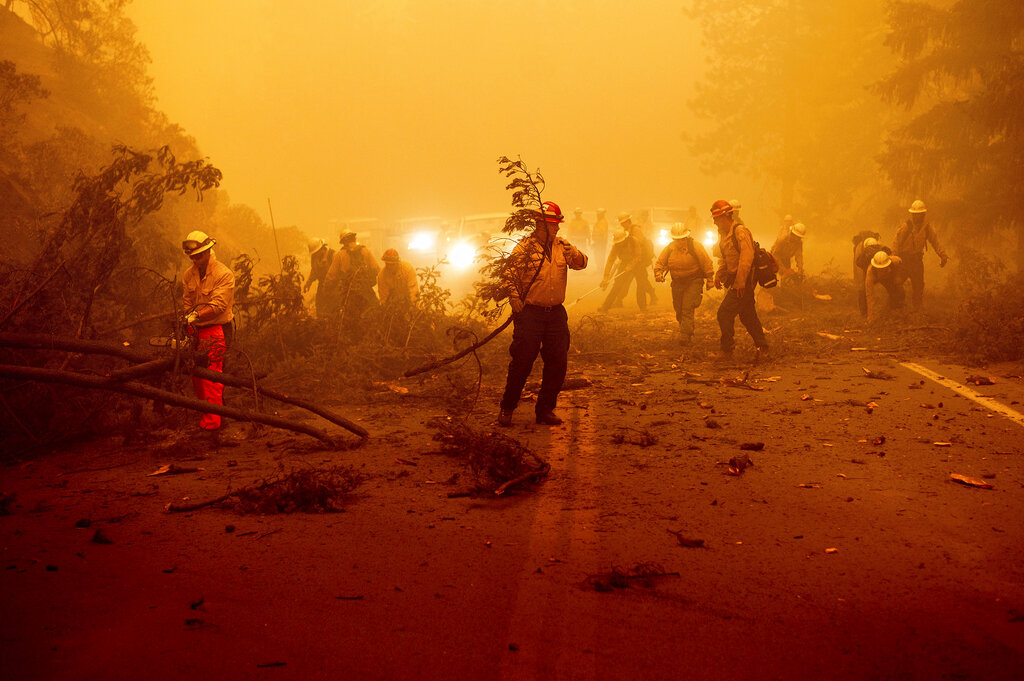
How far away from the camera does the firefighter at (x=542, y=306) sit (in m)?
7.32

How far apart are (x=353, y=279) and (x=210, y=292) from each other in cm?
389

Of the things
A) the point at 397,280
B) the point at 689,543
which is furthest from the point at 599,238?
the point at 689,543

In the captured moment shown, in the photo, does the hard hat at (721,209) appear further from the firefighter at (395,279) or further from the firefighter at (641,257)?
the firefighter at (641,257)

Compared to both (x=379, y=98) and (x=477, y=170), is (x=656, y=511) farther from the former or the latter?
(x=379, y=98)

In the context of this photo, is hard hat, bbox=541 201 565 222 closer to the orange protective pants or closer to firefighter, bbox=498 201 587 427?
firefighter, bbox=498 201 587 427

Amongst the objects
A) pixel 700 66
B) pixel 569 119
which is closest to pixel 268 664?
pixel 569 119

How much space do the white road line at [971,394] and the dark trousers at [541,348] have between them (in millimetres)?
3828

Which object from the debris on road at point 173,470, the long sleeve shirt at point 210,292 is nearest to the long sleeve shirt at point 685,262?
the long sleeve shirt at point 210,292

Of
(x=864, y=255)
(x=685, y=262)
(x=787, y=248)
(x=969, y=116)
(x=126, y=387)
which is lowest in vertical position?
(x=126, y=387)

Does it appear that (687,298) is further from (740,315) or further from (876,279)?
(876,279)

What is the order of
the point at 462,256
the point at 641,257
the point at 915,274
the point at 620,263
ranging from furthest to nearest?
the point at 462,256
the point at 620,263
the point at 641,257
the point at 915,274

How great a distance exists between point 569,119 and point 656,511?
74.7 m

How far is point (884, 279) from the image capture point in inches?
512

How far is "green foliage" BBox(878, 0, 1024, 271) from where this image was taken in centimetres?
1714
